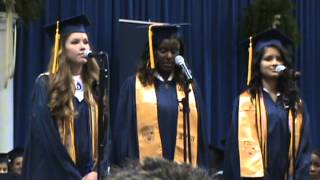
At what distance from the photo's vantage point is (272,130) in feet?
16.7

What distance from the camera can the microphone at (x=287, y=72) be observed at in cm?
482

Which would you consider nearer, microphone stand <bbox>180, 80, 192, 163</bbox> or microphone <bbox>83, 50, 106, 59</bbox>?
microphone <bbox>83, 50, 106, 59</bbox>

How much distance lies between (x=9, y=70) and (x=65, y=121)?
262 cm

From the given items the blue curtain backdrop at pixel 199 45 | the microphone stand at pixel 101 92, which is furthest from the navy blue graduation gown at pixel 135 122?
the blue curtain backdrop at pixel 199 45

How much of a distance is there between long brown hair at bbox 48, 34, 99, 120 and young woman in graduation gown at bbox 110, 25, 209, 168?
1.28ft

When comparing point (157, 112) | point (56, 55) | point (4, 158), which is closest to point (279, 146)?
point (157, 112)

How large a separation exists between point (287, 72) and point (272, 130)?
440mm

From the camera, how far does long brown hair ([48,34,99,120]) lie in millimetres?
4777

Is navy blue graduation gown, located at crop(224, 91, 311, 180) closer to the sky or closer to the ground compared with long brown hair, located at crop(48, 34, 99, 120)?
closer to the ground

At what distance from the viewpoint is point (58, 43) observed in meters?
5.05

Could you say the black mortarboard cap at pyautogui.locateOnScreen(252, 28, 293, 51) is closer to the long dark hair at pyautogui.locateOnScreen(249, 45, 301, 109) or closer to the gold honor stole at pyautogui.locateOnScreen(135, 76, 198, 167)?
the long dark hair at pyautogui.locateOnScreen(249, 45, 301, 109)

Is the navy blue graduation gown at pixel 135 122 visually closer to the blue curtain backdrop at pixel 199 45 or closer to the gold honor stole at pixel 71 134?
the gold honor stole at pixel 71 134

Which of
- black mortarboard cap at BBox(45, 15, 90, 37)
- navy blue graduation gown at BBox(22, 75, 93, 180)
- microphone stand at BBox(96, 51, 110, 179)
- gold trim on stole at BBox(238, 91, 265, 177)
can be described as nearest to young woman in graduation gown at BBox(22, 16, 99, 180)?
navy blue graduation gown at BBox(22, 75, 93, 180)

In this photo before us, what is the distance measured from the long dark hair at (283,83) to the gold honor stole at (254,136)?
0.08 metres
